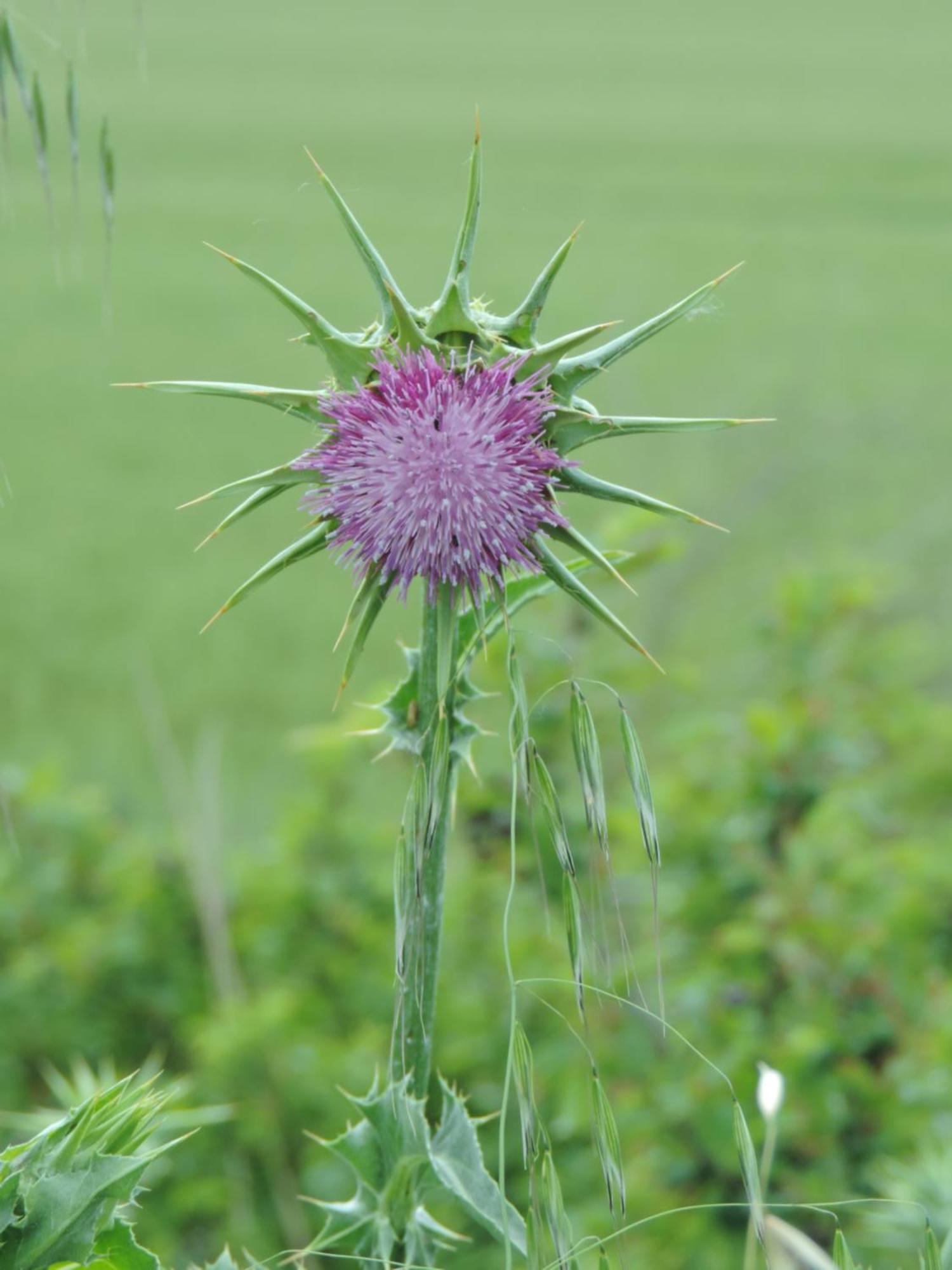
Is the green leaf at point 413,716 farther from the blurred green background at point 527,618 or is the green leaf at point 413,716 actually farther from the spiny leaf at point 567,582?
the blurred green background at point 527,618

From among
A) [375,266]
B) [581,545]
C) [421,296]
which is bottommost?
[581,545]

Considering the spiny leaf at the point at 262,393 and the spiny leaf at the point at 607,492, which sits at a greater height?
the spiny leaf at the point at 262,393

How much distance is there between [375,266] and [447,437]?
0.11 m

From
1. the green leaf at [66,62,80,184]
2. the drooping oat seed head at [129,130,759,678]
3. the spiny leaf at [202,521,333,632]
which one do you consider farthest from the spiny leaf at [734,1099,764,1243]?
the green leaf at [66,62,80,184]

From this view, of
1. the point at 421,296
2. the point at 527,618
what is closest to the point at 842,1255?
the point at 527,618

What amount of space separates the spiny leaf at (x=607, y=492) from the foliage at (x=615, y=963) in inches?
24.9

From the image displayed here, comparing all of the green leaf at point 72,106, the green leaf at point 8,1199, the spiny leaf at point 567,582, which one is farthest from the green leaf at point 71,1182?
the green leaf at point 72,106

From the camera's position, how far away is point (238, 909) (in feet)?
5.36

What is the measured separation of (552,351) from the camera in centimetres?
50

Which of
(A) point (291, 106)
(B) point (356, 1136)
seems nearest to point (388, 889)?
(B) point (356, 1136)

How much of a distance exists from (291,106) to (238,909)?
199 inches

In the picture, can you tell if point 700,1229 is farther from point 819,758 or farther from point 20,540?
point 20,540

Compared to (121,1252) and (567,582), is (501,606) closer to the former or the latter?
(567,582)

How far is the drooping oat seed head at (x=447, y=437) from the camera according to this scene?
450mm
